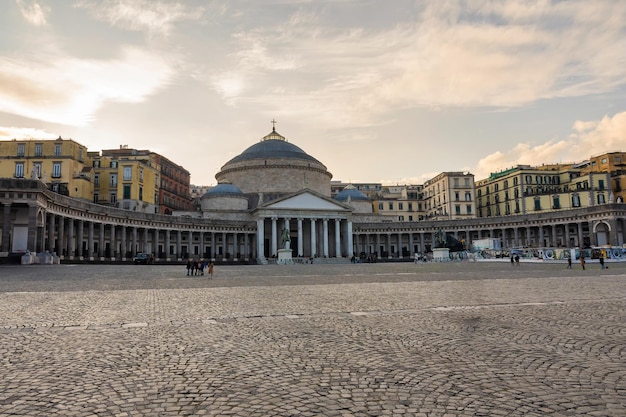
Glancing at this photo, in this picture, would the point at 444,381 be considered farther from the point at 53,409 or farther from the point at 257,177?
the point at 257,177

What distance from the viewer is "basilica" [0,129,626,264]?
183ft

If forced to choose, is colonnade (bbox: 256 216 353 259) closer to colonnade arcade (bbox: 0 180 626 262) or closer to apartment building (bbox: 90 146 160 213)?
colonnade arcade (bbox: 0 180 626 262)

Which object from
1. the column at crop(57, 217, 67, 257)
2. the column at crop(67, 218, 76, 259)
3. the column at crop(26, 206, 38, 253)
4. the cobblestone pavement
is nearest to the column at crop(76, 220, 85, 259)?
the column at crop(67, 218, 76, 259)

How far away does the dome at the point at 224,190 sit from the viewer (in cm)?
8119

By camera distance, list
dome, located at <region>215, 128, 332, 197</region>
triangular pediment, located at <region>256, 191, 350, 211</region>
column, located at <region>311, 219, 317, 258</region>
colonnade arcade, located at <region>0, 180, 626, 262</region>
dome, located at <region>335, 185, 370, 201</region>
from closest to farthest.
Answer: colonnade arcade, located at <region>0, 180, 626, 262</region> → column, located at <region>311, 219, 317, 258</region> → triangular pediment, located at <region>256, 191, 350, 211</region> → dome, located at <region>215, 128, 332, 197</region> → dome, located at <region>335, 185, 370, 201</region>

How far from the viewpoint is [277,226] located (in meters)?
76.7

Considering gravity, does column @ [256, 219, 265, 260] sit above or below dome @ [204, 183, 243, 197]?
below

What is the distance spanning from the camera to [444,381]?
5875mm

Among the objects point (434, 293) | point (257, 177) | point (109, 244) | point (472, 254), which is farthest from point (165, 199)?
point (434, 293)

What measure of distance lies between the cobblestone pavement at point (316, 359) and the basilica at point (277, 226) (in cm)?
3871

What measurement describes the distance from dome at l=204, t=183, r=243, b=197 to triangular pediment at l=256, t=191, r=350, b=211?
11.0m

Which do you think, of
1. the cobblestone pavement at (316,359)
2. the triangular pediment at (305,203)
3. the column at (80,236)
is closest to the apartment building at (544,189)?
the triangular pediment at (305,203)

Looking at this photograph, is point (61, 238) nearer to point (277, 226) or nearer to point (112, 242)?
point (112, 242)

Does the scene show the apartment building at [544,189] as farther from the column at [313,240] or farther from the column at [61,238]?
the column at [61,238]
